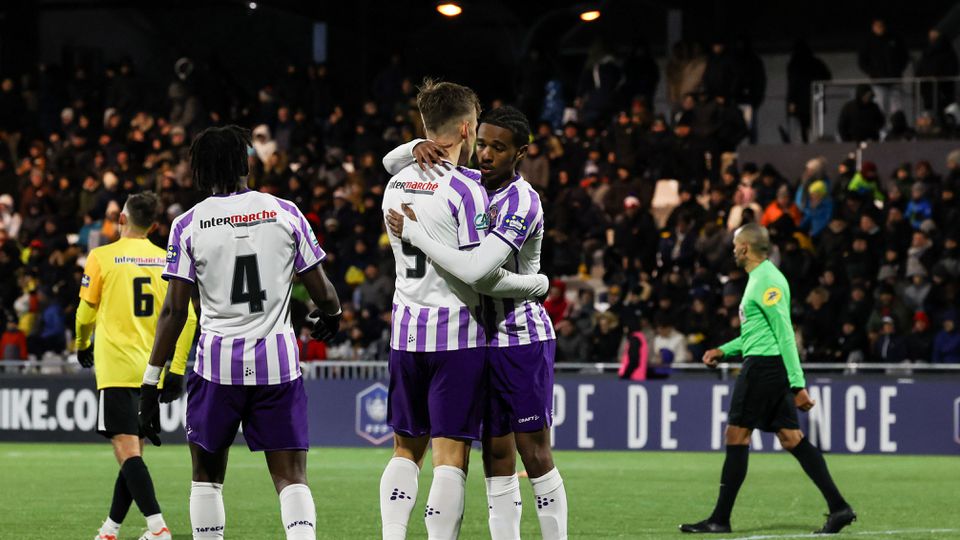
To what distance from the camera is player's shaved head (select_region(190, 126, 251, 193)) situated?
729cm

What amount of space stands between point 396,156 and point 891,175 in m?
18.0

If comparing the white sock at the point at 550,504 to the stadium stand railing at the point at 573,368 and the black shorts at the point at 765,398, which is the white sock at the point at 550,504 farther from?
the stadium stand railing at the point at 573,368

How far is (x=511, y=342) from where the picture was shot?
763 cm

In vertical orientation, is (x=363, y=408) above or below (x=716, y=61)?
below

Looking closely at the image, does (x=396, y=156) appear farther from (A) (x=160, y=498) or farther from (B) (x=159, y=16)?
(B) (x=159, y=16)

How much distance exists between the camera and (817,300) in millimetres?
21391

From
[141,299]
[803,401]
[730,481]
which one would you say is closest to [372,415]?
[730,481]

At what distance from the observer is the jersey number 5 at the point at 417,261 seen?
25.0ft

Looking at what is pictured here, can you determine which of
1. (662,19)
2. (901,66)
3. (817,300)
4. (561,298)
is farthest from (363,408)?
(662,19)

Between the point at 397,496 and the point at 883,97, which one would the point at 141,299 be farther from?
the point at 883,97

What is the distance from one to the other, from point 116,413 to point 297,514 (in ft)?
10.1

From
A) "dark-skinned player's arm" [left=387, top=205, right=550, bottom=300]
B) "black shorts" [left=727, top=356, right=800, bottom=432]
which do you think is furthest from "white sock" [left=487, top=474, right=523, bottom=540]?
"black shorts" [left=727, top=356, right=800, bottom=432]

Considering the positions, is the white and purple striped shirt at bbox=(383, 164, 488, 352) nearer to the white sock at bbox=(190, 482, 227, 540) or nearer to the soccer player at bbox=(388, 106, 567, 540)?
the soccer player at bbox=(388, 106, 567, 540)

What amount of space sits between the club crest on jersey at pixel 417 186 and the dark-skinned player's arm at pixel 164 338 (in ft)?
3.41
